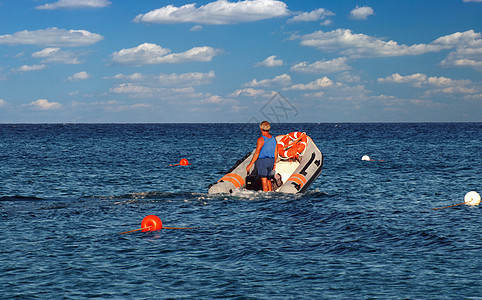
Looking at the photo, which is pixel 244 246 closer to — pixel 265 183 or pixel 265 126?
pixel 265 126

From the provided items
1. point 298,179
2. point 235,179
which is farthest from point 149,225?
point 298,179

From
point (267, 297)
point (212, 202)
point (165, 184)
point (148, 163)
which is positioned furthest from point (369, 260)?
point (148, 163)

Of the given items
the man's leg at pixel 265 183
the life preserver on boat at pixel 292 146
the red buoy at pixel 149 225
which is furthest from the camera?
the life preserver on boat at pixel 292 146

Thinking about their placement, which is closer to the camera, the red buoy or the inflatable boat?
the red buoy

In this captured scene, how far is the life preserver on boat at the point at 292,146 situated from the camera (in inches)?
738

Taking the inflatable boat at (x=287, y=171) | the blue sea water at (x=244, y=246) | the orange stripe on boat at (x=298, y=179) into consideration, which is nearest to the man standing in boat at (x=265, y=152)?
the inflatable boat at (x=287, y=171)

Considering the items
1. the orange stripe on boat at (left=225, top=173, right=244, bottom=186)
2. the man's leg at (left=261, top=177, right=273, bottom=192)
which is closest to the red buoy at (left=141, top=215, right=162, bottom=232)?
the man's leg at (left=261, top=177, right=273, bottom=192)

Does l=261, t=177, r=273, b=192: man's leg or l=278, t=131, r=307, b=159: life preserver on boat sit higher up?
l=278, t=131, r=307, b=159: life preserver on boat

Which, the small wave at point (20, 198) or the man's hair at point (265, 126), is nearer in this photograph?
the man's hair at point (265, 126)

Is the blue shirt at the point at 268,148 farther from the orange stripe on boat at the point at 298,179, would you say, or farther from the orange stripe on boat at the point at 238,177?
the orange stripe on boat at the point at 298,179

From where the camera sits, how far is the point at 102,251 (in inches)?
396

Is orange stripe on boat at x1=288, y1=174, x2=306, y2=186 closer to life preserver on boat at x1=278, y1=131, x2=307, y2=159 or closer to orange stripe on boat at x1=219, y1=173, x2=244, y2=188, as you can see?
orange stripe on boat at x1=219, y1=173, x2=244, y2=188

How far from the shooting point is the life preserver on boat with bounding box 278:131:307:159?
18.8m

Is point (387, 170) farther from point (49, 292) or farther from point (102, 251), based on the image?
point (49, 292)
